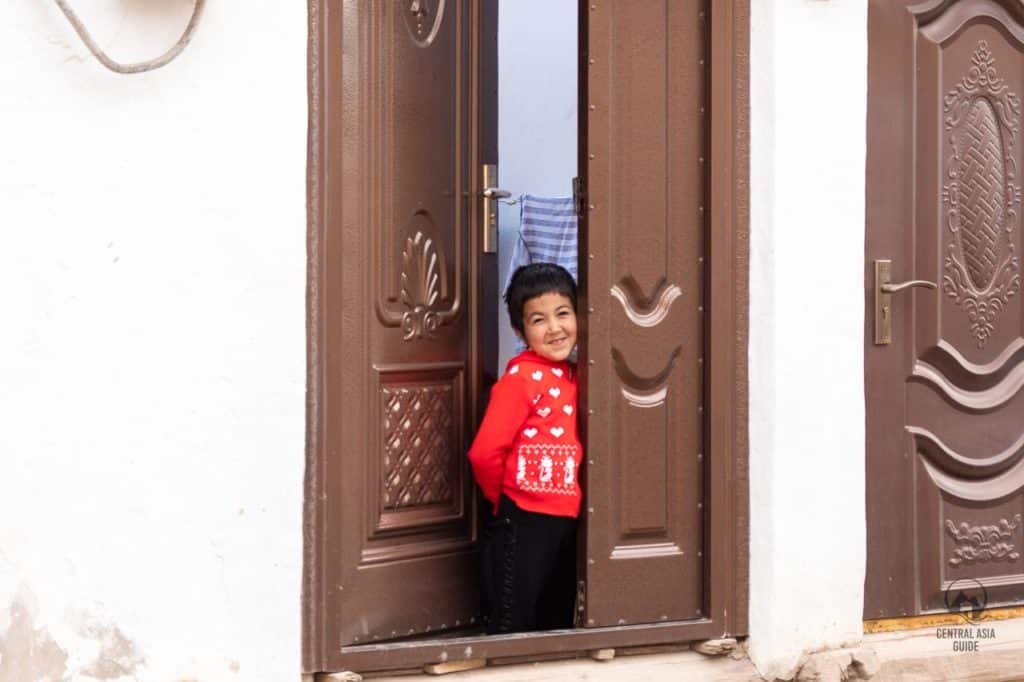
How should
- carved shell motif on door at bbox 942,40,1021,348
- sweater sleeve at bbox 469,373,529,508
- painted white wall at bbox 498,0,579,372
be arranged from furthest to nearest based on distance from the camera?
painted white wall at bbox 498,0,579,372 → carved shell motif on door at bbox 942,40,1021,348 → sweater sleeve at bbox 469,373,529,508

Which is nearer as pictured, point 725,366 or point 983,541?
point 725,366

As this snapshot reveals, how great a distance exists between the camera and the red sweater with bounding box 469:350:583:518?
15.8ft

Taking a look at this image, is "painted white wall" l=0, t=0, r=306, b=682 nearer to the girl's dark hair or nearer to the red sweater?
the red sweater

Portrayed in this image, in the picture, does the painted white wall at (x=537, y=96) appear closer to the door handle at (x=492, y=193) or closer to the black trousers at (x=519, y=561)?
the door handle at (x=492, y=193)

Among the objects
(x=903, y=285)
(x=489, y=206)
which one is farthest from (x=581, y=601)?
(x=903, y=285)

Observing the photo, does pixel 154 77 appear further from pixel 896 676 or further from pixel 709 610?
pixel 896 676

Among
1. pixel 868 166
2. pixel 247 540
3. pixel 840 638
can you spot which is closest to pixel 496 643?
pixel 247 540

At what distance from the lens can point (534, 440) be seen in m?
4.82

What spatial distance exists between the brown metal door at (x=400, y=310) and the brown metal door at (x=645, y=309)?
1.60 feet

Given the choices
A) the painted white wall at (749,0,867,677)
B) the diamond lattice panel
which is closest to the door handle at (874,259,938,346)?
the painted white wall at (749,0,867,677)

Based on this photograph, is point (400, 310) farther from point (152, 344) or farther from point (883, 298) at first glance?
point (883, 298)

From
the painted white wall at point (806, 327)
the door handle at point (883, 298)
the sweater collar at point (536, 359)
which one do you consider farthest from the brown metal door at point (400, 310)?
the door handle at point (883, 298)

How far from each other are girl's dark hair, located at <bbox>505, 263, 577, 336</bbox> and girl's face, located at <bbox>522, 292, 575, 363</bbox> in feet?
0.06

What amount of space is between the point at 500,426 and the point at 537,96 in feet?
6.55
